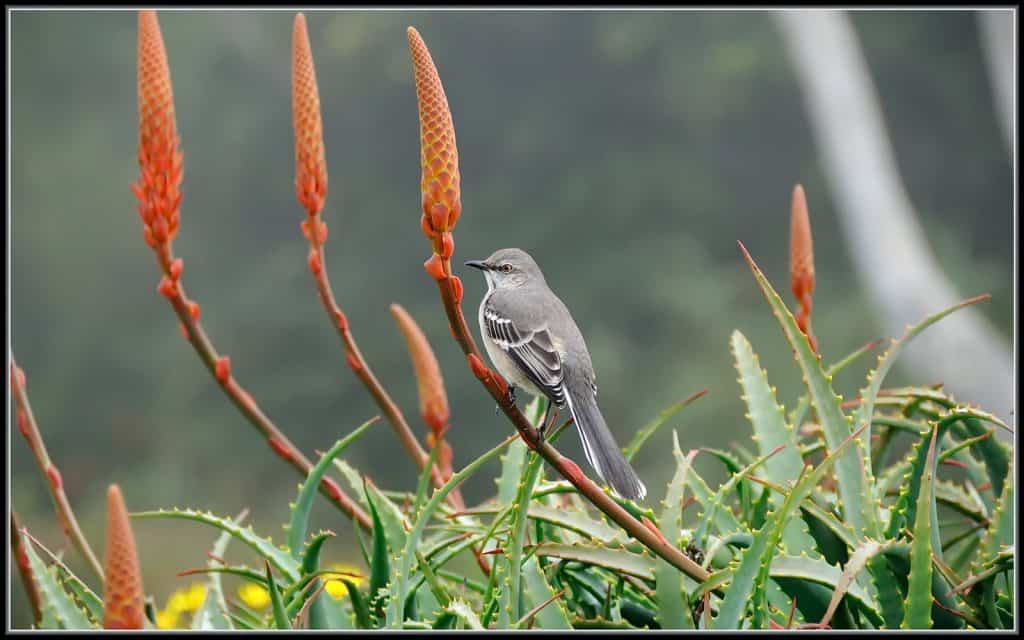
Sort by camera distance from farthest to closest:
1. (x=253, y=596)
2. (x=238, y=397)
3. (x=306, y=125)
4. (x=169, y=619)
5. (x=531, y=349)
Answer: (x=253, y=596) < (x=169, y=619) < (x=531, y=349) < (x=306, y=125) < (x=238, y=397)

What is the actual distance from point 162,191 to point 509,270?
32.7 inches

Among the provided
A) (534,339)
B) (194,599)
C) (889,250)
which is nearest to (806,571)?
(534,339)

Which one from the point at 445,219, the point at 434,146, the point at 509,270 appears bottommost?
the point at 509,270

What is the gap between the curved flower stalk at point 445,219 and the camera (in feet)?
5.32

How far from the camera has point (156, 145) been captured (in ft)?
7.45

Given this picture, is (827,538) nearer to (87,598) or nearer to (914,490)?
(914,490)

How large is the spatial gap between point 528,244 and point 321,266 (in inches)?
410

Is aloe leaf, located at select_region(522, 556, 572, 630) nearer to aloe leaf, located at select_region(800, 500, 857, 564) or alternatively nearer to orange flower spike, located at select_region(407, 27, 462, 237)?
aloe leaf, located at select_region(800, 500, 857, 564)

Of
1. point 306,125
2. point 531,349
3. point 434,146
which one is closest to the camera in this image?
point 434,146

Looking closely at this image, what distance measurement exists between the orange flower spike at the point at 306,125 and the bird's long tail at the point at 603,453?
0.69 metres

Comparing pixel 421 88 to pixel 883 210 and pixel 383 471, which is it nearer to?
pixel 883 210

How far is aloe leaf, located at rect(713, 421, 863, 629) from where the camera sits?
5.49ft

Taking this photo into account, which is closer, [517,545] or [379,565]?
[517,545]

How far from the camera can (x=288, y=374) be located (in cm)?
1349
